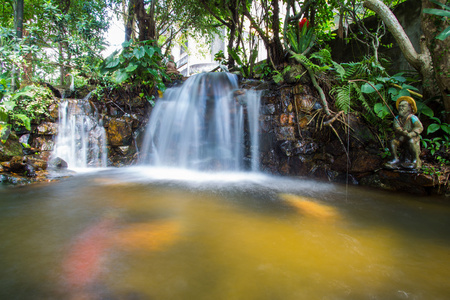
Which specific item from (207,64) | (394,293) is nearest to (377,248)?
(394,293)

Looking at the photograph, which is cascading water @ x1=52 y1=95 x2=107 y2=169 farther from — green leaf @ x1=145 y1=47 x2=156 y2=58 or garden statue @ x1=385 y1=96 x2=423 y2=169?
garden statue @ x1=385 y1=96 x2=423 y2=169

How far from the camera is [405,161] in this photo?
4.20 meters

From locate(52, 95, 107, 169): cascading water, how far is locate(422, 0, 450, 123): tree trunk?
7650 millimetres

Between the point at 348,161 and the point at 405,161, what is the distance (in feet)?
3.34

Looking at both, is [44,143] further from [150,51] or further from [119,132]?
[150,51]

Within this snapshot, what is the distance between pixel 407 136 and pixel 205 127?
4.51 meters

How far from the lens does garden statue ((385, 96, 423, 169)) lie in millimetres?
4051

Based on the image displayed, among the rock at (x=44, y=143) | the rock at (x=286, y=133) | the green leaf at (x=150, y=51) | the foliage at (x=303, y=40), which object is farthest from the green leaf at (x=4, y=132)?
the foliage at (x=303, y=40)

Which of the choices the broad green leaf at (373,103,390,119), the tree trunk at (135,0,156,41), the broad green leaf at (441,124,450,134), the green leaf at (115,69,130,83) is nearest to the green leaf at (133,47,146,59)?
the green leaf at (115,69,130,83)

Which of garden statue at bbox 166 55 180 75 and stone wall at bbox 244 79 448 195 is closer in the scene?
stone wall at bbox 244 79 448 195

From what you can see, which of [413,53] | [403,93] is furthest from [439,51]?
[403,93]

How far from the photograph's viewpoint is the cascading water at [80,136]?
644 cm

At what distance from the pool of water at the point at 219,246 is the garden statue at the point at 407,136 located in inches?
25.1

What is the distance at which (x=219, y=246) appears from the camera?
6.93 feet
